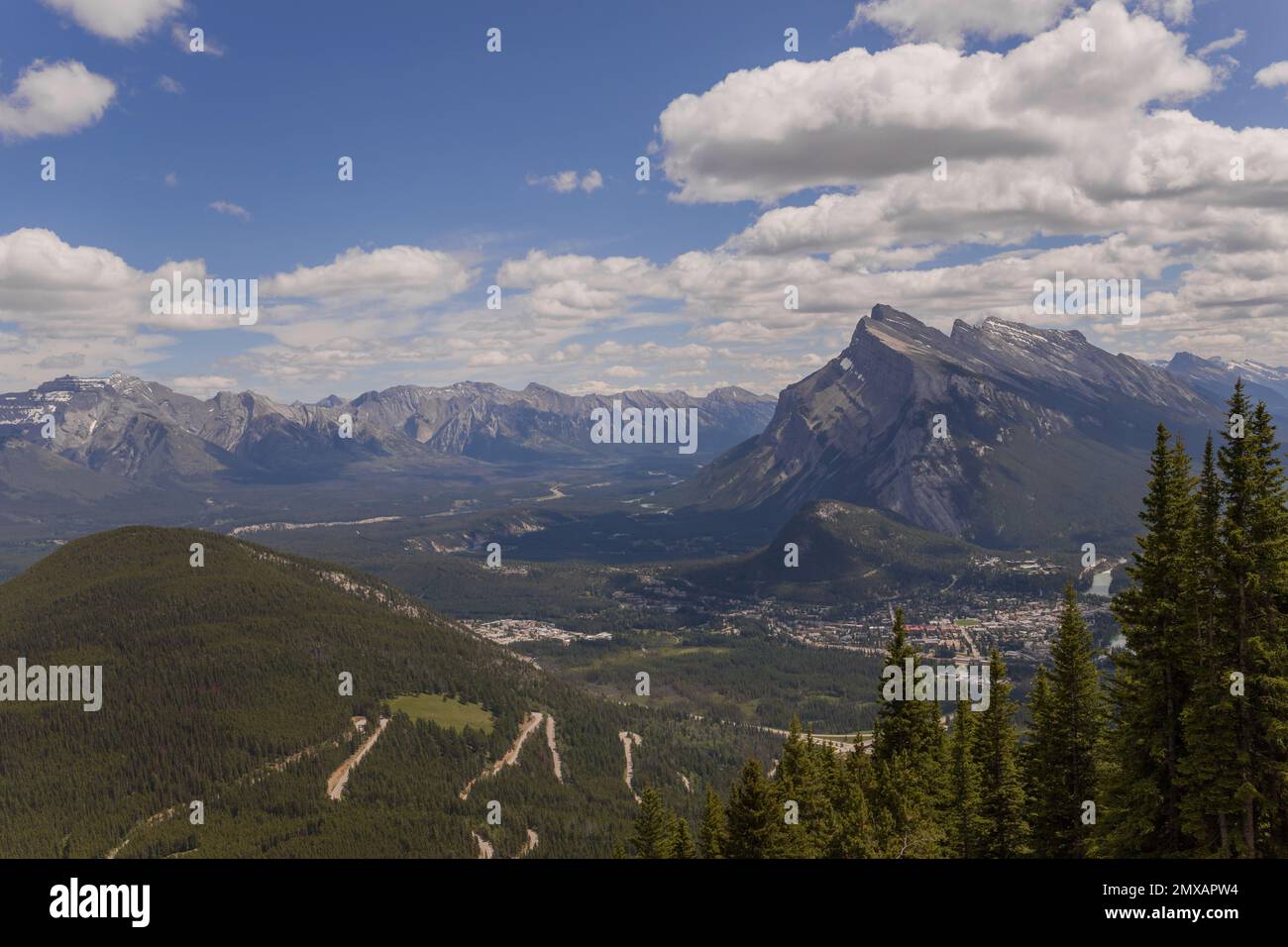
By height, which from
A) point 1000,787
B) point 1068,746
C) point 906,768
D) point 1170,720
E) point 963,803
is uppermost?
point 1170,720

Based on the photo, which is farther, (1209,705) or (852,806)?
(852,806)

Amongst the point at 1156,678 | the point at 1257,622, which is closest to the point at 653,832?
the point at 1156,678

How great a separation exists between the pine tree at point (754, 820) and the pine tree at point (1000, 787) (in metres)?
16.1

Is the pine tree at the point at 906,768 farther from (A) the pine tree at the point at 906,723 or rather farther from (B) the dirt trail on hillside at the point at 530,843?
(B) the dirt trail on hillside at the point at 530,843

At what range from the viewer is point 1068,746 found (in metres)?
61.4

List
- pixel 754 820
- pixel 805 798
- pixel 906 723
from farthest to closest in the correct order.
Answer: pixel 906 723 < pixel 805 798 < pixel 754 820

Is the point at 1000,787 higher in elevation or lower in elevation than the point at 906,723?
lower

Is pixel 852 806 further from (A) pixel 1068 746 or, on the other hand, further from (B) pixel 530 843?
(B) pixel 530 843

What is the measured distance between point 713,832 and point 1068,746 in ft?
95.3

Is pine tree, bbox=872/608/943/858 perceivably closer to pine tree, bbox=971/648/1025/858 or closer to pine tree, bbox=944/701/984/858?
pine tree, bbox=944/701/984/858

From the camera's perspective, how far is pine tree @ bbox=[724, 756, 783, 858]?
209 ft

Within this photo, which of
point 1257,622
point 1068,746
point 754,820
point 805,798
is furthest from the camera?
point 805,798

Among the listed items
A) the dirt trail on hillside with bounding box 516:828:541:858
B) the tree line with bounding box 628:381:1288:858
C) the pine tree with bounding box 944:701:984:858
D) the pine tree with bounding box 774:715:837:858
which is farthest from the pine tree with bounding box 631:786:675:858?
the dirt trail on hillside with bounding box 516:828:541:858

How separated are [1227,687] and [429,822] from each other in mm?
178696
